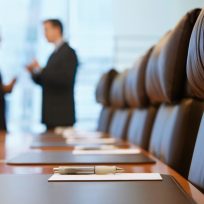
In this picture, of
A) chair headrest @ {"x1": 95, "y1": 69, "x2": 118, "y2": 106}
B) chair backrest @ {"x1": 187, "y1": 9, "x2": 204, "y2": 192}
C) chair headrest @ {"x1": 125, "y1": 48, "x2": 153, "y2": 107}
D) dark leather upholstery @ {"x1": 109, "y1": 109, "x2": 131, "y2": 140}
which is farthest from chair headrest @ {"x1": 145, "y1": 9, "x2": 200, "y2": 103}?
chair headrest @ {"x1": 95, "y1": 69, "x2": 118, "y2": 106}

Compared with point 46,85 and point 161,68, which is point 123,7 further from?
point 161,68

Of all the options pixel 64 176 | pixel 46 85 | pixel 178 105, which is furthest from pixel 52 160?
pixel 46 85

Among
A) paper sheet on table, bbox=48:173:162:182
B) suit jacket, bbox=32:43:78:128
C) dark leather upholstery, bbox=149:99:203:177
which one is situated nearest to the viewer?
paper sheet on table, bbox=48:173:162:182

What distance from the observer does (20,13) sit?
13.2 feet

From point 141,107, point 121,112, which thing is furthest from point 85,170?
point 121,112

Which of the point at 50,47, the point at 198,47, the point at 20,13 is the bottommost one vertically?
the point at 198,47

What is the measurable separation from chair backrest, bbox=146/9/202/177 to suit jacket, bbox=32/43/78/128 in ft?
6.09

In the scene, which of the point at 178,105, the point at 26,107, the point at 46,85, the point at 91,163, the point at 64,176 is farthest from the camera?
the point at 26,107

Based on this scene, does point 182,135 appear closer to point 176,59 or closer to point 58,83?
point 176,59

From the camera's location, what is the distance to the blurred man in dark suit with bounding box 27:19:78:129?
10.3 feet

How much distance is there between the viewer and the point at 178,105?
1.23 m

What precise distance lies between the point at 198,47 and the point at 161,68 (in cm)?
47

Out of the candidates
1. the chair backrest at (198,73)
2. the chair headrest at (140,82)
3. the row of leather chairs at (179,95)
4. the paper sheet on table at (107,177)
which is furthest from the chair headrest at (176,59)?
the paper sheet on table at (107,177)

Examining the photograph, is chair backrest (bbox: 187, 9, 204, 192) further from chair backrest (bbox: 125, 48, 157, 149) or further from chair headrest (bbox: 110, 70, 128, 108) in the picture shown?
chair headrest (bbox: 110, 70, 128, 108)
